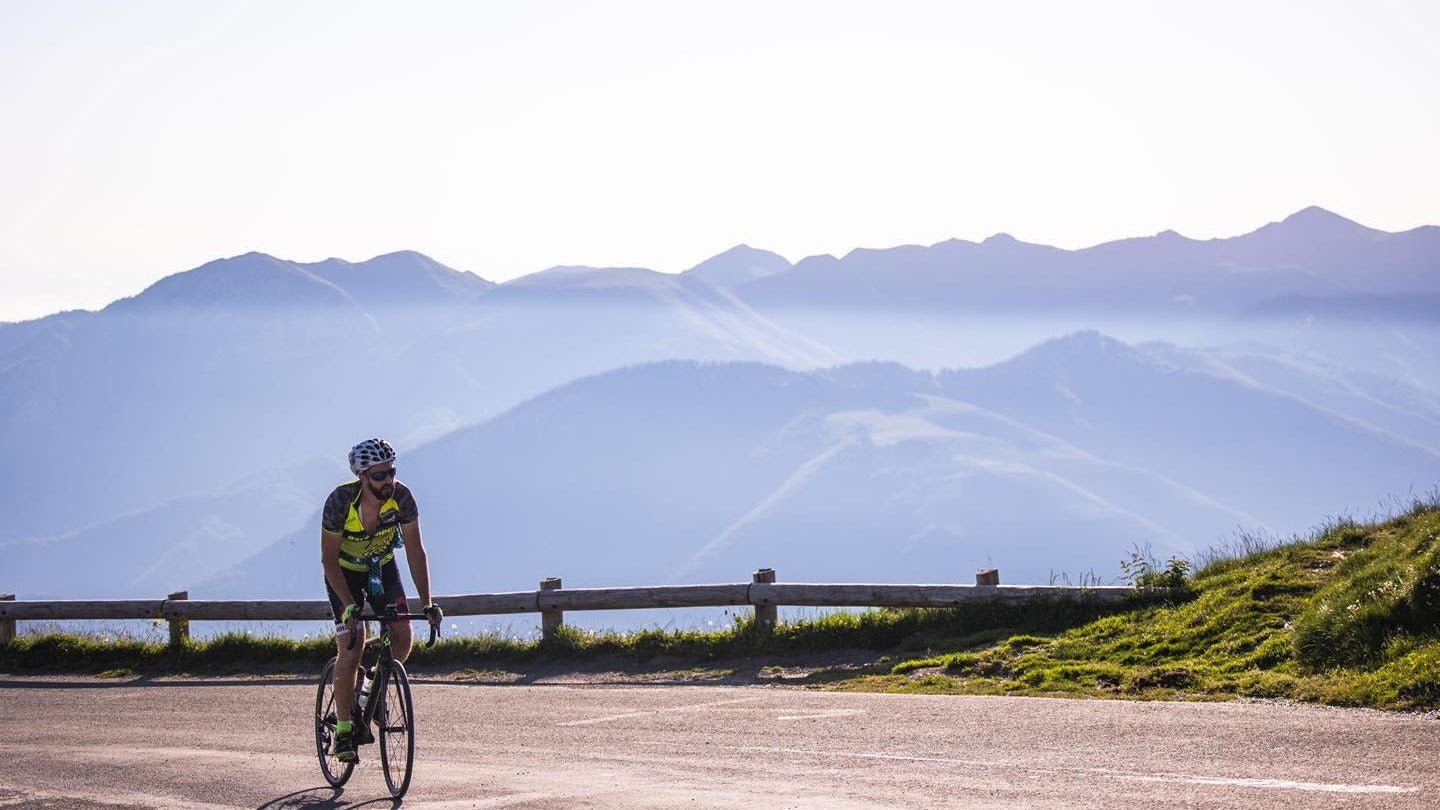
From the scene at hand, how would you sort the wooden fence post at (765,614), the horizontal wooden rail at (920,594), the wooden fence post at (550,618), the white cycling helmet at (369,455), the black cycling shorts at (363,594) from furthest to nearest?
the wooden fence post at (550,618), the wooden fence post at (765,614), the horizontal wooden rail at (920,594), the black cycling shorts at (363,594), the white cycling helmet at (369,455)

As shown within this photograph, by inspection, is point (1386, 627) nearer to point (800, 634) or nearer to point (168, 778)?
point (800, 634)

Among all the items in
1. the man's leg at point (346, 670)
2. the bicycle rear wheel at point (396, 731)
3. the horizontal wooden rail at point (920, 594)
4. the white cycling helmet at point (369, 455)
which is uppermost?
the white cycling helmet at point (369, 455)

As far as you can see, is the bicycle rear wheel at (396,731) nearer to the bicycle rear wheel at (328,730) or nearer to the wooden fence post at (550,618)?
the bicycle rear wheel at (328,730)

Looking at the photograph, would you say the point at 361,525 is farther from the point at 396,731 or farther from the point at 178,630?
the point at 178,630

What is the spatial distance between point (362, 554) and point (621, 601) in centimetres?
771

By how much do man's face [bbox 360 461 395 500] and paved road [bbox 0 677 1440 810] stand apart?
1.83 metres

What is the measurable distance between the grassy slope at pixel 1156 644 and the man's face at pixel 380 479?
574 cm

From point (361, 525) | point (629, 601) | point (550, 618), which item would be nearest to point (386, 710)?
point (361, 525)

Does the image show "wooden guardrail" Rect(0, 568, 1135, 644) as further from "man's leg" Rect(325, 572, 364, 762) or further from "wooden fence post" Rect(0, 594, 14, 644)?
"man's leg" Rect(325, 572, 364, 762)

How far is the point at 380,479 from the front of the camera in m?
8.56

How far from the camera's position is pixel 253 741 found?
11227mm

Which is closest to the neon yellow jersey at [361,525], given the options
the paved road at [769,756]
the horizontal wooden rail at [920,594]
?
the paved road at [769,756]

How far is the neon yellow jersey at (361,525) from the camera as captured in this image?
8625 mm

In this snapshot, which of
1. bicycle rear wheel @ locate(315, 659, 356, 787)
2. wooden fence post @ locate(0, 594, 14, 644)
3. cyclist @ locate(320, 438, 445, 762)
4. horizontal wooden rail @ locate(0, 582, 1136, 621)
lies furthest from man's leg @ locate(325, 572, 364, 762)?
wooden fence post @ locate(0, 594, 14, 644)
